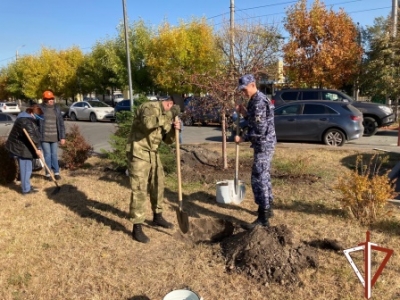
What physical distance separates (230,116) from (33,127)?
3.58 meters

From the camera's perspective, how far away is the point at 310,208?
5094 millimetres

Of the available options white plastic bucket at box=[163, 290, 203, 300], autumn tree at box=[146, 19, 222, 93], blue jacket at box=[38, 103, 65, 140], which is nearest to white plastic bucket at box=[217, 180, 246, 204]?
white plastic bucket at box=[163, 290, 203, 300]

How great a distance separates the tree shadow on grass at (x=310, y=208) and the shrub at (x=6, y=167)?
16.3ft

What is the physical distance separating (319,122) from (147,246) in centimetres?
830

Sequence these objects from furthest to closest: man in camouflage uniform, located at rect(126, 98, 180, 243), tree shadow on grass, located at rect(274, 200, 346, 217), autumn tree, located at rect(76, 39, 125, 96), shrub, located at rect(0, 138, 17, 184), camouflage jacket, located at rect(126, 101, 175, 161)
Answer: autumn tree, located at rect(76, 39, 125, 96), shrub, located at rect(0, 138, 17, 184), tree shadow on grass, located at rect(274, 200, 346, 217), man in camouflage uniform, located at rect(126, 98, 180, 243), camouflage jacket, located at rect(126, 101, 175, 161)

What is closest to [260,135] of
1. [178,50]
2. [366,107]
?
[366,107]

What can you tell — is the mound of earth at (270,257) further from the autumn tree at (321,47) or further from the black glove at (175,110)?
the autumn tree at (321,47)

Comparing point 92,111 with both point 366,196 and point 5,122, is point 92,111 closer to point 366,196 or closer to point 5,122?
A: point 5,122

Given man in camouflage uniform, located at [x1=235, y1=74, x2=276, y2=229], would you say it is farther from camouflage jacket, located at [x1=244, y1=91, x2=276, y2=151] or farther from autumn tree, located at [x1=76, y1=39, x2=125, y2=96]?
autumn tree, located at [x1=76, y1=39, x2=125, y2=96]

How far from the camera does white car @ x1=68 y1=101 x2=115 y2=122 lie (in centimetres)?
2395

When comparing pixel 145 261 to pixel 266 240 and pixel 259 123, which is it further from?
pixel 259 123

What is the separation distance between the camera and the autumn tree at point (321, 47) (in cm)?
1812

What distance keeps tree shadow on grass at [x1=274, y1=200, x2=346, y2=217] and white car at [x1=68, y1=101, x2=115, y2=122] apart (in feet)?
64.9

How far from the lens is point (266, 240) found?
3.48 meters
